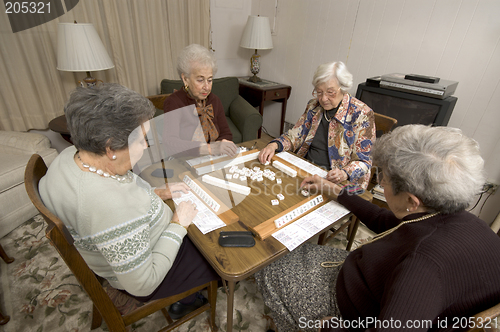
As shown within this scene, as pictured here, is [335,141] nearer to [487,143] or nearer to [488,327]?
[488,327]

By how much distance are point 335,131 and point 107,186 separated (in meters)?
1.45

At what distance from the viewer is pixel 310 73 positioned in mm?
3143

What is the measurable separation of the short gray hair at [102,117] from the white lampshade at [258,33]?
2744 millimetres

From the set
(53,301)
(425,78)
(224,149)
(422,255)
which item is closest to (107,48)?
(224,149)

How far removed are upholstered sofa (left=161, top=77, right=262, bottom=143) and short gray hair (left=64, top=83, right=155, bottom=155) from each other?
2.02m

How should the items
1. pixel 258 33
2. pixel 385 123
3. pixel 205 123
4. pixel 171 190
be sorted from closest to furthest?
pixel 171 190, pixel 385 123, pixel 205 123, pixel 258 33

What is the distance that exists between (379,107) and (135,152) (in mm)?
2190

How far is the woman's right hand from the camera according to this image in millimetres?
1036

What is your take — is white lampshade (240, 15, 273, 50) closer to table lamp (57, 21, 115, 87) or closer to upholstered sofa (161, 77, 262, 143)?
upholstered sofa (161, 77, 262, 143)

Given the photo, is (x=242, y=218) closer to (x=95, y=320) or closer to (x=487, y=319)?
(x=487, y=319)

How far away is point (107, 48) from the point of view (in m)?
2.60

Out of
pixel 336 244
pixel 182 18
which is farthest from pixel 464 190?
pixel 182 18

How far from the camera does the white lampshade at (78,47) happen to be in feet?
6.47

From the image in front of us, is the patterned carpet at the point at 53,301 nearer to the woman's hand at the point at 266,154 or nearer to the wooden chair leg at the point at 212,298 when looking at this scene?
the wooden chair leg at the point at 212,298
